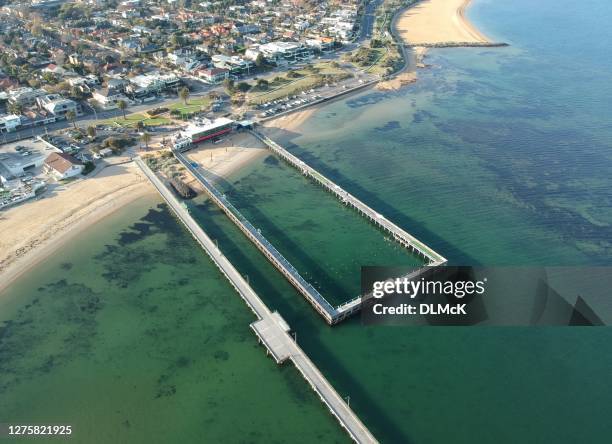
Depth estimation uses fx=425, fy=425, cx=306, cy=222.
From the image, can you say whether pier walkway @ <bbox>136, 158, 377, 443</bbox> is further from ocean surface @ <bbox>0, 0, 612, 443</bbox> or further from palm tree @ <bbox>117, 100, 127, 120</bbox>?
palm tree @ <bbox>117, 100, 127, 120</bbox>

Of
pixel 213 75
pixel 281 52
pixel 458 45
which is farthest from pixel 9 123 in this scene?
pixel 458 45

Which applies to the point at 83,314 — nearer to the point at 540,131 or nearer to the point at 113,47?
the point at 540,131

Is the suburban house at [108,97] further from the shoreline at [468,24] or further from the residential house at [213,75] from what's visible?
the shoreline at [468,24]

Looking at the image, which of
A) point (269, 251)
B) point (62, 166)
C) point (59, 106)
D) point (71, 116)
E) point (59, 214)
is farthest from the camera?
point (59, 106)

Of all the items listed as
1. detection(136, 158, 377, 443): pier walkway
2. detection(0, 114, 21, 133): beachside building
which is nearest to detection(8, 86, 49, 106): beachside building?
detection(0, 114, 21, 133): beachside building

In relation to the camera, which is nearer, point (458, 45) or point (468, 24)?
point (458, 45)

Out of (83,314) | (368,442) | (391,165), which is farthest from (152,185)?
(368,442)

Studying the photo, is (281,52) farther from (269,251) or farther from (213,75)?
(269,251)
